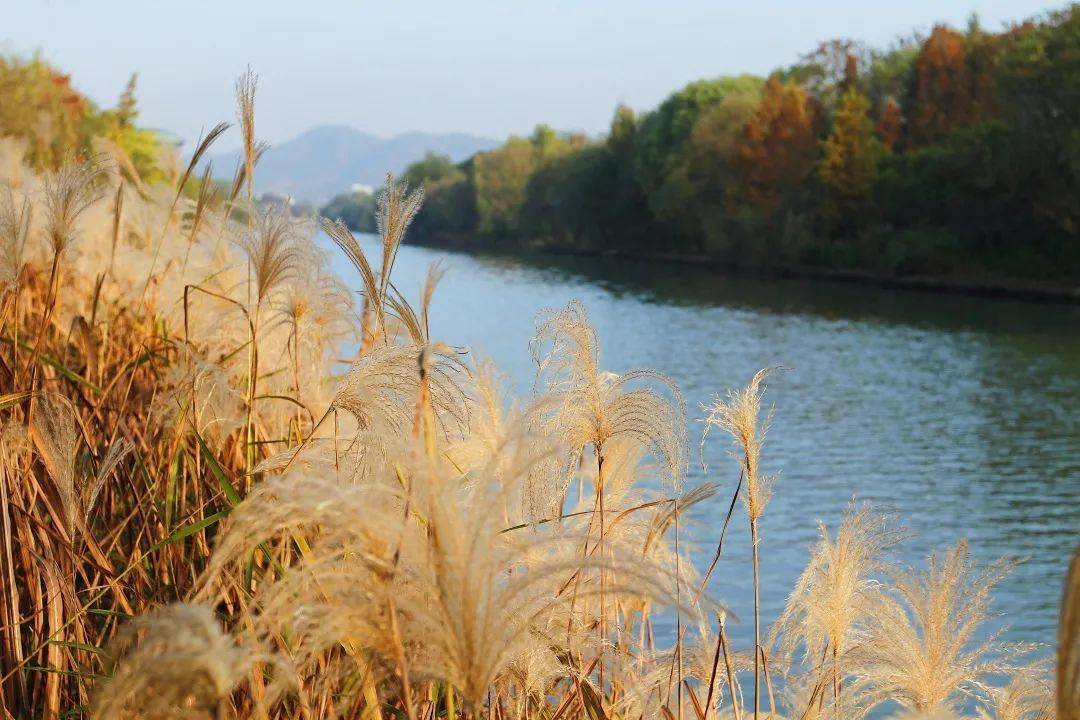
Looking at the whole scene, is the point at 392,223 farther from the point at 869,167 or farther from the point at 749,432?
the point at 869,167

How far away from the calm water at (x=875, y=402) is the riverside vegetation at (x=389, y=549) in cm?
35

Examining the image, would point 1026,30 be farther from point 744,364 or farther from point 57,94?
point 57,94

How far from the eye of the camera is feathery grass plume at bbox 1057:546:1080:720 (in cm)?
129

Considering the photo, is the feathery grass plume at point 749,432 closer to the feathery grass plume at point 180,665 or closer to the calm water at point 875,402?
the calm water at point 875,402

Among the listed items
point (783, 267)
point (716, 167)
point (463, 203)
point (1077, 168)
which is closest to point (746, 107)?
point (716, 167)

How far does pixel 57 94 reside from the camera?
104ft

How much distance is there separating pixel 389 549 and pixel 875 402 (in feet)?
79.5

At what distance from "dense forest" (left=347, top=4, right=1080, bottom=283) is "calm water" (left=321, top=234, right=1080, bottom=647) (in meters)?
3.05

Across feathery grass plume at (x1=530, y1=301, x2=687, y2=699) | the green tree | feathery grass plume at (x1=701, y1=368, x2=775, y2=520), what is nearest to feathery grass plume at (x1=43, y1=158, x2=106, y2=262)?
feathery grass plume at (x1=530, y1=301, x2=687, y2=699)

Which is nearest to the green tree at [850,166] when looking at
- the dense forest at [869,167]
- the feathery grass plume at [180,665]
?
the dense forest at [869,167]

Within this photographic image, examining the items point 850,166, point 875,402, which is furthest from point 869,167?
point 875,402

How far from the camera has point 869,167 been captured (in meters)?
52.9

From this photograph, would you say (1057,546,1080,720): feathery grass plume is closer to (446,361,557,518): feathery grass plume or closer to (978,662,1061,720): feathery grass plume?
(446,361,557,518): feathery grass plume

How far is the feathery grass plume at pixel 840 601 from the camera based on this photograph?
111 inches
